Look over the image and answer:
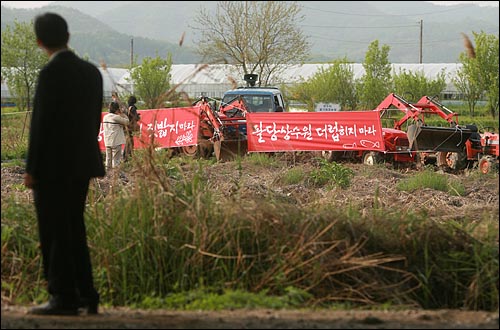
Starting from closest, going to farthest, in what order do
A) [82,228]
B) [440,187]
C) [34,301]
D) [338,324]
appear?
[338,324]
[82,228]
[34,301]
[440,187]

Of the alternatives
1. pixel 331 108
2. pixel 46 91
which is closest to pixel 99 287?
pixel 46 91

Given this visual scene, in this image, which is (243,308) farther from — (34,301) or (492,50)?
(492,50)

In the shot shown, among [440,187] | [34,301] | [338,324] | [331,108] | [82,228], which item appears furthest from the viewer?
[331,108]

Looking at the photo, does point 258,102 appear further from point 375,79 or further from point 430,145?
point 375,79

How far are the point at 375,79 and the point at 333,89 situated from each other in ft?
10.3

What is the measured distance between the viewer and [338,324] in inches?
224

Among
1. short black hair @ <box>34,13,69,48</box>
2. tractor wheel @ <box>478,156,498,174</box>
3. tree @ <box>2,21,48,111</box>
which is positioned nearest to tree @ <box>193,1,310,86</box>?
tree @ <box>2,21,48,111</box>

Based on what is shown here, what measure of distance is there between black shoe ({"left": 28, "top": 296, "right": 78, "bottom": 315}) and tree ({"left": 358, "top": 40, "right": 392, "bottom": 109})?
141 ft

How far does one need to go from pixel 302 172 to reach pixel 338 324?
11.1 metres

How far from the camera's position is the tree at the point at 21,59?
47219 mm

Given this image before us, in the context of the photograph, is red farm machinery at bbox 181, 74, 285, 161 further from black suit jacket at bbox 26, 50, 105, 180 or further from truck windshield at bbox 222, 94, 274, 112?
black suit jacket at bbox 26, 50, 105, 180

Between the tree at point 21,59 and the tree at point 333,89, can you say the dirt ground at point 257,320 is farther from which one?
the tree at point 333,89

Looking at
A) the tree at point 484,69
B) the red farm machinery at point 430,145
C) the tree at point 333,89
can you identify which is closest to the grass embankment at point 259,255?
the red farm machinery at point 430,145

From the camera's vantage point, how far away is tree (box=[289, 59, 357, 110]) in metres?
51.2
